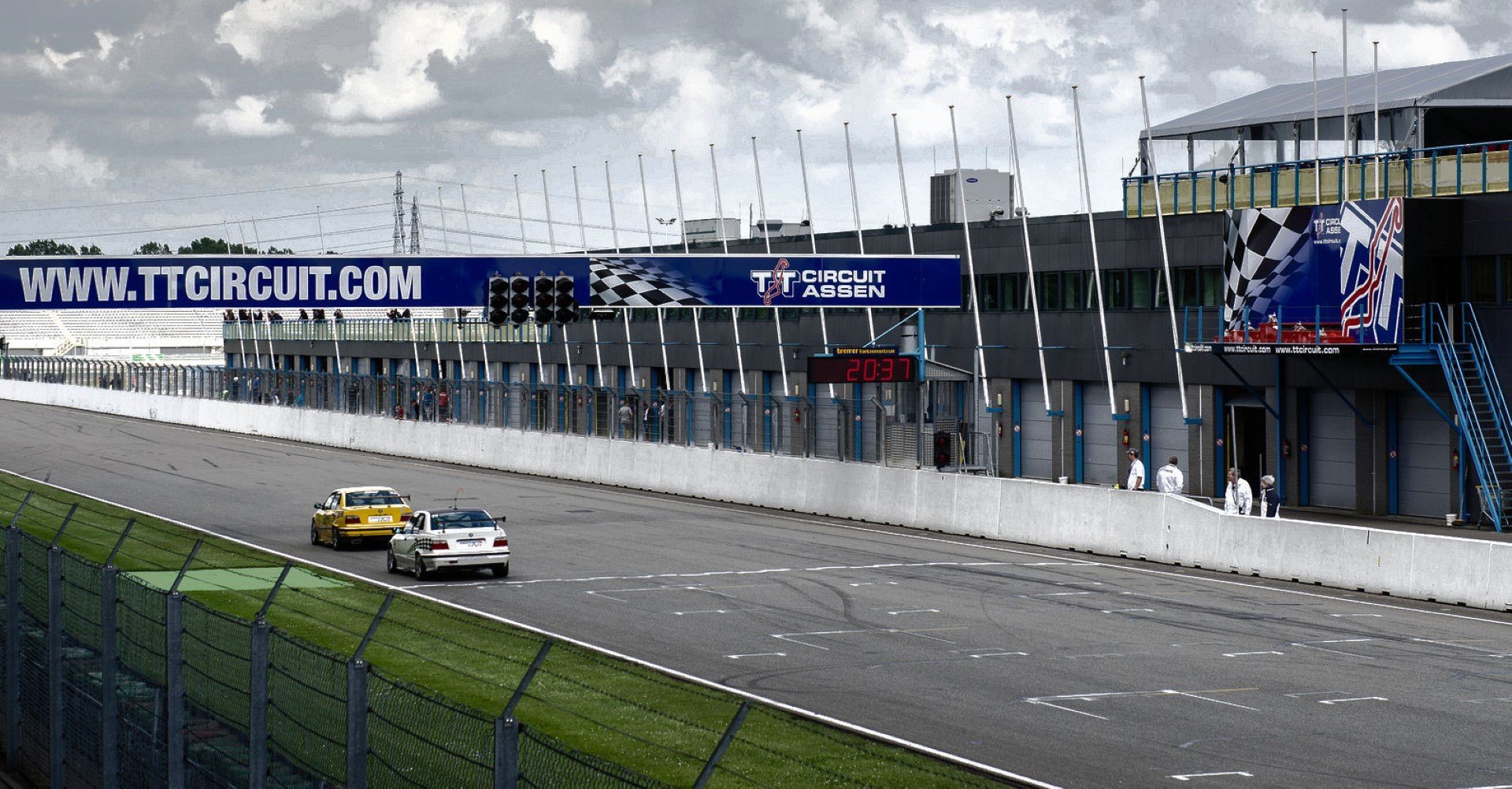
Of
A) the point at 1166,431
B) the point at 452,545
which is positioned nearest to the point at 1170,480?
the point at 1166,431

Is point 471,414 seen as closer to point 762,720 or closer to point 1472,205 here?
point 1472,205

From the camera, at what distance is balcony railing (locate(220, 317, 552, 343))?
7744 centimetres

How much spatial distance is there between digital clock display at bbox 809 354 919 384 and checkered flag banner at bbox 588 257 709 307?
18.5 feet

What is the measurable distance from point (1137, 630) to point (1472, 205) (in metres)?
18.9

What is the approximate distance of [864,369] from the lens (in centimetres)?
3894

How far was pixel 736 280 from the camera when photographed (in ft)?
144

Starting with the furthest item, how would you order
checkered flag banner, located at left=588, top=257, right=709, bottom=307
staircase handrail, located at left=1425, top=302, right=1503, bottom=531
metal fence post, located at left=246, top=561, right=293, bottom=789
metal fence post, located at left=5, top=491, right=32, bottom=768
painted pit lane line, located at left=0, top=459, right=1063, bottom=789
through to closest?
checkered flag banner, located at left=588, top=257, right=709, bottom=307 → staircase handrail, located at left=1425, top=302, right=1503, bottom=531 → metal fence post, located at left=5, top=491, right=32, bottom=768 → painted pit lane line, located at left=0, top=459, right=1063, bottom=789 → metal fence post, located at left=246, top=561, right=293, bottom=789

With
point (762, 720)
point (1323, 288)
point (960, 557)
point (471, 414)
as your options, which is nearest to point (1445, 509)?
point (1323, 288)

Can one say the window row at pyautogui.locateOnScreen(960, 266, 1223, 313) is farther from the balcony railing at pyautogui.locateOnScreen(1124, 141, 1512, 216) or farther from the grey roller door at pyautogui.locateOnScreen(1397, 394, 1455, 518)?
the grey roller door at pyautogui.locateOnScreen(1397, 394, 1455, 518)

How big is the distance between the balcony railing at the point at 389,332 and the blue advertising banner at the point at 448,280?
24.3 metres

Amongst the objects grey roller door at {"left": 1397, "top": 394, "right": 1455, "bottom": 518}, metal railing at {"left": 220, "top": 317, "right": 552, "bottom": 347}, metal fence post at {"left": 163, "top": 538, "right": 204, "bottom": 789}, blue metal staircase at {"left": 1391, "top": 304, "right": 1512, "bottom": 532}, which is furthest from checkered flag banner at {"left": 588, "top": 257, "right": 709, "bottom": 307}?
metal fence post at {"left": 163, "top": 538, "right": 204, "bottom": 789}

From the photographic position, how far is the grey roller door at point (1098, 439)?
155 feet

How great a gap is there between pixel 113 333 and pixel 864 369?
135 m

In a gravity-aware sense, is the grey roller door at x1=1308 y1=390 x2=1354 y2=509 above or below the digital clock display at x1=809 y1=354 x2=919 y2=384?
below
